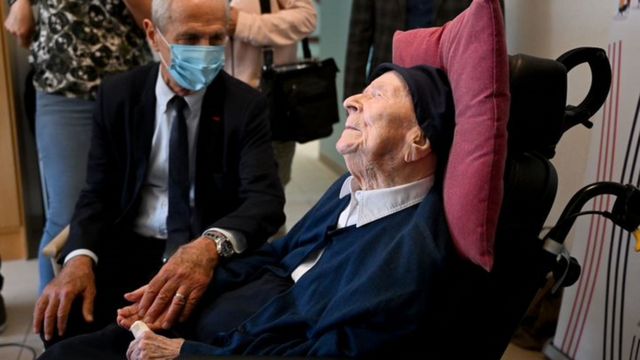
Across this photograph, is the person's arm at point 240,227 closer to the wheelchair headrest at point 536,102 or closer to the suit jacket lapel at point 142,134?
the suit jacket lapel at point 142,134

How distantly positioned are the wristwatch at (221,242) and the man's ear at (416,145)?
566mm

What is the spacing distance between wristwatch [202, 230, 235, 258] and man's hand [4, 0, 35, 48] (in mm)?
1232

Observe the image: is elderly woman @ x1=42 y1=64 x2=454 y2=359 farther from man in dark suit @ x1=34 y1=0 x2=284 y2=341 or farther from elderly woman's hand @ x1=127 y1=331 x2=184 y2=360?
man in dark suit @ x1=34 y1=0 x2=284 y2=341

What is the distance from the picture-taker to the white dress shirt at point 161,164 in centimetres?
169

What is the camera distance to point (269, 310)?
130 centimetres

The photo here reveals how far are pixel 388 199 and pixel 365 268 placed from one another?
145 mm

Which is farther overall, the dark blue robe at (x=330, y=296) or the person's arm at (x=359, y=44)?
the person's arm at (x=359, y=44)

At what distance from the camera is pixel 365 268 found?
45.6 inches

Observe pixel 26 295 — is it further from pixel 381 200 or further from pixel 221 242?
pixel 381 200

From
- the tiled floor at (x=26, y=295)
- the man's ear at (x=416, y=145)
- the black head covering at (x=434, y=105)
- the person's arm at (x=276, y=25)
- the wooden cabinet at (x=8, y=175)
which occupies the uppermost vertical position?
the person's arm at (x=276, y=25)

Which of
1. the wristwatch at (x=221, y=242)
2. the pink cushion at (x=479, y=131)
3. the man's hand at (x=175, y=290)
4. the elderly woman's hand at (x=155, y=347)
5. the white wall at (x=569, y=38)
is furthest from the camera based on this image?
the white wall at (x=569, y=38)

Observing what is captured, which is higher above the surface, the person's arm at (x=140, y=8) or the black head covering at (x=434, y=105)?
the person's arm at (x=140, y=8)

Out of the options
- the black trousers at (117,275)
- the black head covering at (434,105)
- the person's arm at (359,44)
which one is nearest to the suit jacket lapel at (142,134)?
the black trousers at (117,275)

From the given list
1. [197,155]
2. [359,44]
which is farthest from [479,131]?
[359,44]
